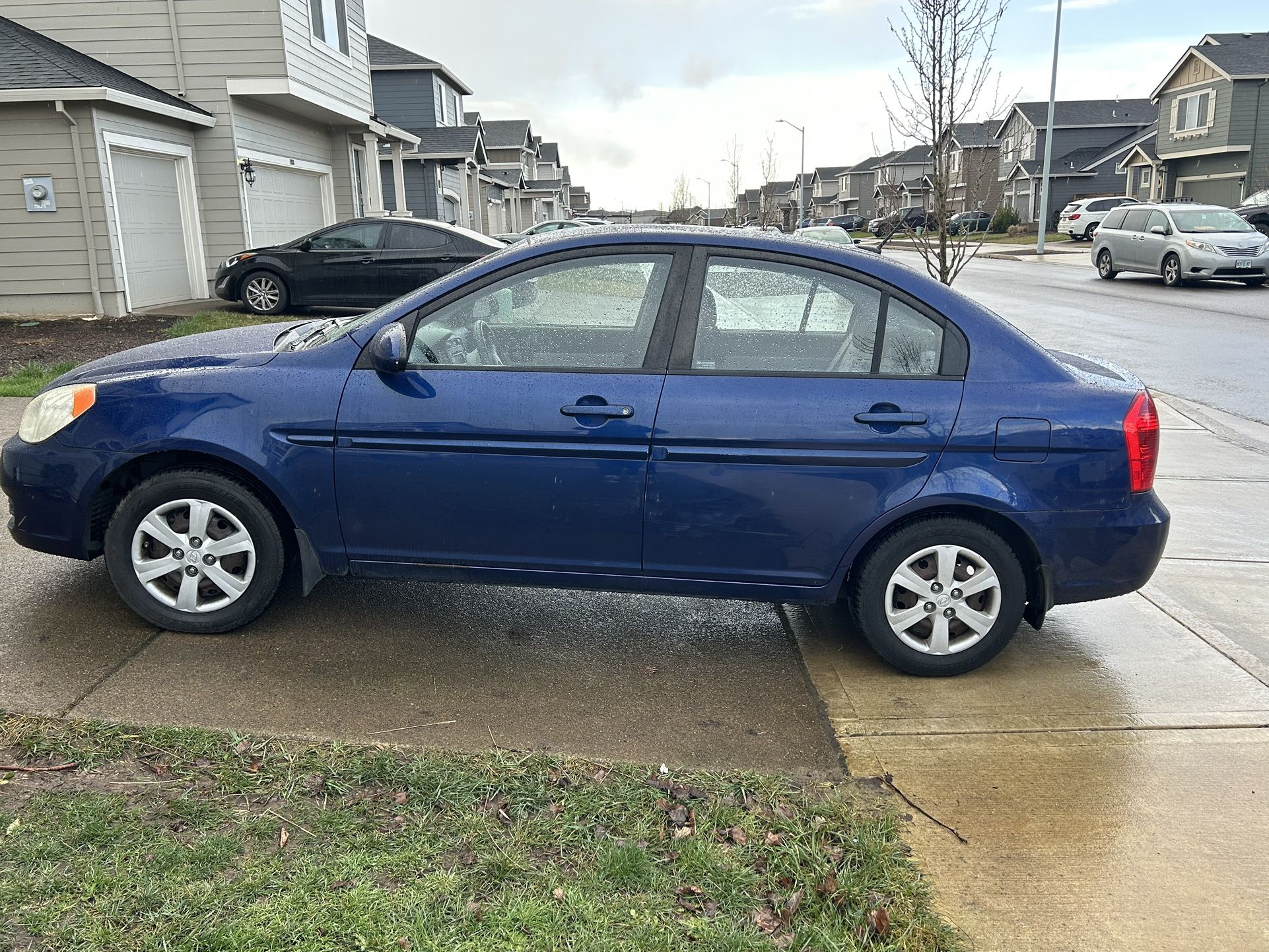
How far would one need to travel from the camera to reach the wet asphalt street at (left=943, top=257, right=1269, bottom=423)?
11.3 metres

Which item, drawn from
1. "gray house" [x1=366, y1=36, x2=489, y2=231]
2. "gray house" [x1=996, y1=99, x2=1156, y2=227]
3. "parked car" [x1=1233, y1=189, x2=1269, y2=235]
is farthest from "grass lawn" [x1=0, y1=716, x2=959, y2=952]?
"gray house" [x1=996, y1=99, x2=1156, y2=227]

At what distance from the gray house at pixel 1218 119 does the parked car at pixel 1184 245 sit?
21686mm

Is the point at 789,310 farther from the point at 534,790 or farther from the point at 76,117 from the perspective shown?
the point at 76,117

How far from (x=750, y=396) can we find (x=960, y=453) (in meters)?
0.81

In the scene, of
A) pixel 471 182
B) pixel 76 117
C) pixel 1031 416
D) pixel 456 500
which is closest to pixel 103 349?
pixel 76 117

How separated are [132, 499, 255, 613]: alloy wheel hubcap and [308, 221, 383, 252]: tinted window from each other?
11.0 meters

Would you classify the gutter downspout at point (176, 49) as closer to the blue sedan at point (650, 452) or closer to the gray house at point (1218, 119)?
the blue sedan at point (650, 452)

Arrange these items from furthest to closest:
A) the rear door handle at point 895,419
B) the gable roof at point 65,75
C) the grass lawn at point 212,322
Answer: the gable roof at point 65,75 → the grass lawn at point 212,322 → the rear door handle at point 895,419

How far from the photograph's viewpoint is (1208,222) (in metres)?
22.5

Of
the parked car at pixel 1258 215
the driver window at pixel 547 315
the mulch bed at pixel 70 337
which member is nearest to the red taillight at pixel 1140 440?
the driver window at pixel 547 315

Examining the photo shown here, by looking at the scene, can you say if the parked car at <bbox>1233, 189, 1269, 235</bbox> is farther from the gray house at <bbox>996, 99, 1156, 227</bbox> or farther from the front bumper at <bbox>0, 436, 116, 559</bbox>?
the front bumper at <bbox>0, 436, 116, 559</bbox>

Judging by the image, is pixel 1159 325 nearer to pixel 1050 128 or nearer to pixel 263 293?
pixel 263 293

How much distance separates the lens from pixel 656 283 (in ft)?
13.3

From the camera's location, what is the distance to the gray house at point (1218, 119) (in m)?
42.8
